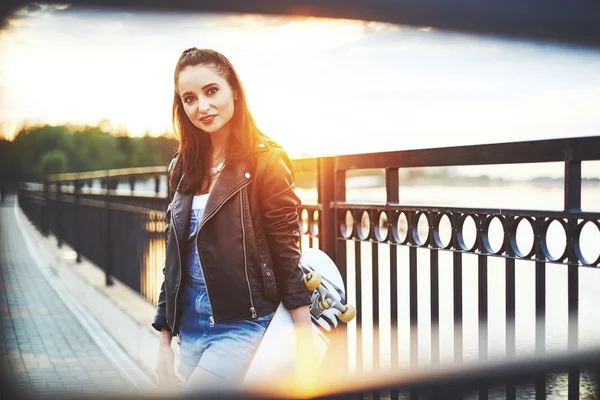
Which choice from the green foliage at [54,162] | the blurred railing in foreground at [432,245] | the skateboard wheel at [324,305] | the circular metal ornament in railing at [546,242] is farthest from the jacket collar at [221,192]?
the green foliage at [54,162]

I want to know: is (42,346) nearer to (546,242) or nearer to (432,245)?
(432,245)

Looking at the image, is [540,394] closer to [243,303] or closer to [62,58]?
[243,303]

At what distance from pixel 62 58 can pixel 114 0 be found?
104cm

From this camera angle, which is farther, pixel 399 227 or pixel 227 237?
pixel 399 227

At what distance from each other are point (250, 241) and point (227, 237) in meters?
0.06

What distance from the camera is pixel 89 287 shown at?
29.1 ft

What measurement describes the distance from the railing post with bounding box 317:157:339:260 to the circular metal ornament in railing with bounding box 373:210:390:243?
0.34m

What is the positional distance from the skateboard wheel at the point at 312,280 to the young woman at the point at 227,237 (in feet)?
0.29

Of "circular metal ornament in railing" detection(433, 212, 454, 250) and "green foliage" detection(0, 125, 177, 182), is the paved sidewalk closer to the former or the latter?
"green foliage" detection(0, 125, 177, 182)

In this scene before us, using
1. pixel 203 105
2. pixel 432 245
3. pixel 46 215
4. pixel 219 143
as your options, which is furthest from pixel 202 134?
pixel 46 215

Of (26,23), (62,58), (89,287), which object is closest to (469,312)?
(62,58)

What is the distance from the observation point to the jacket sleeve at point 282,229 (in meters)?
2.22

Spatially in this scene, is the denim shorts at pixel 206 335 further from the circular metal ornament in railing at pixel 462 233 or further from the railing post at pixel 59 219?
the railing post at pixel 59 219

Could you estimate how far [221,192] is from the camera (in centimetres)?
A: 220
